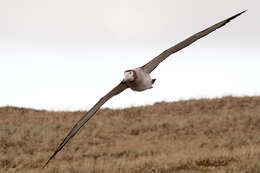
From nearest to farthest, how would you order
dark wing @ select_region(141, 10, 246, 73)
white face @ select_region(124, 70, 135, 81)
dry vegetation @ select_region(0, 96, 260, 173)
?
white face @ select_region(124, 70, 135, 81)
dark wing @ select_region(141, 10, 246, 73)
dry vegetation @ select_region(0, 96, 260, 173)

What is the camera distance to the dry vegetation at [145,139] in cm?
1350

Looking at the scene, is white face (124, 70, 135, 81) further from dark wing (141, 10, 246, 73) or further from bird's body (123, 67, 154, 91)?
dark wing (141, 10, 246, 73)

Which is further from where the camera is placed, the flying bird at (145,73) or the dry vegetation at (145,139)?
the dry vegetation at (145,139)

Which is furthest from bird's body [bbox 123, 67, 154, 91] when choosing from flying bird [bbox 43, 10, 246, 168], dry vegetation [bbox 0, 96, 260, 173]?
dry vegetation [bbox 0, 96, 260, 173]

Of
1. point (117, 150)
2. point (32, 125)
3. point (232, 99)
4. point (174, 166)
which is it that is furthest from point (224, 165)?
point (232, 99)

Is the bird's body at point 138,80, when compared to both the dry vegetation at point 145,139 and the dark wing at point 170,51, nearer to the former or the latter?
the dark wing at point 170,51

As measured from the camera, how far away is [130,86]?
6.28 meters

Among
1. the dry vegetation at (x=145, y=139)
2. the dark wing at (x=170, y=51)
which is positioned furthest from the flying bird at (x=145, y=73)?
the dry vegetation at (x=145, y=139)

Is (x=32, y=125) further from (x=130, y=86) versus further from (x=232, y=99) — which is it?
(x=130, y=86)

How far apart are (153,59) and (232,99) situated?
70.2 feet

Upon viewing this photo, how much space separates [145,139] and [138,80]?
15226 mm

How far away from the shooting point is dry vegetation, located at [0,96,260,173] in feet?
44.3

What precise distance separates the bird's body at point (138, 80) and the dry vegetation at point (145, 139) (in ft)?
20.7

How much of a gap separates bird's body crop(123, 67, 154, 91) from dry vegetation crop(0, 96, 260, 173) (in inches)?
248
